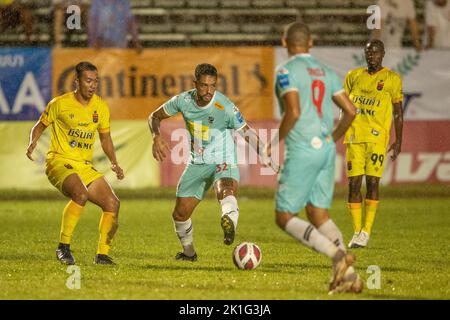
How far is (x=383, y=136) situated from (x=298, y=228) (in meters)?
5.13

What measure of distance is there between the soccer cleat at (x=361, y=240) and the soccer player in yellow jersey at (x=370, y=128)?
6.7 inches

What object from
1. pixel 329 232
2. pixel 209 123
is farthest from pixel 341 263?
pixel 209 123

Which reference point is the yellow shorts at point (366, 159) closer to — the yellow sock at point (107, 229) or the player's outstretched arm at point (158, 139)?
the player's outstretched arm at point (158, 139)

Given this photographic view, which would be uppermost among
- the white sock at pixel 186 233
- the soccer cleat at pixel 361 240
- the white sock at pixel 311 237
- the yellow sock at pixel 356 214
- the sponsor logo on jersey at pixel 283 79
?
the sponsor logo on jersey at pixel 283 79

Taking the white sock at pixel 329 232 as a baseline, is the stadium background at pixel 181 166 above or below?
below

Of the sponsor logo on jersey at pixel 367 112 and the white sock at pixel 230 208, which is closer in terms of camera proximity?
the white sock at pixel 230 208

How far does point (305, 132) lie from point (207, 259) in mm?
3439

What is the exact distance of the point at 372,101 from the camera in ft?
46.1

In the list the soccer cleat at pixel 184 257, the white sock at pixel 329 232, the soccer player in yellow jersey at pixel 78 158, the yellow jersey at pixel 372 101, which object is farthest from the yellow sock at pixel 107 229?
the yellow jersey at pixel 372 101

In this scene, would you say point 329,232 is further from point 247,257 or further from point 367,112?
point 367,112

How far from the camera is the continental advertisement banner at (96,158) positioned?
67.7ft

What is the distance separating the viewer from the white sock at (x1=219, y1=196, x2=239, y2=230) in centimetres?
1134

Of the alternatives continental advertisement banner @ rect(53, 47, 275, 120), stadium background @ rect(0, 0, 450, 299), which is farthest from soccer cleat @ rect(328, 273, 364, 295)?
continental advertisement banner @ rect(53, 47, 275, 120)

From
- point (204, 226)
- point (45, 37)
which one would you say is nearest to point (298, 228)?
point (204, 226)
